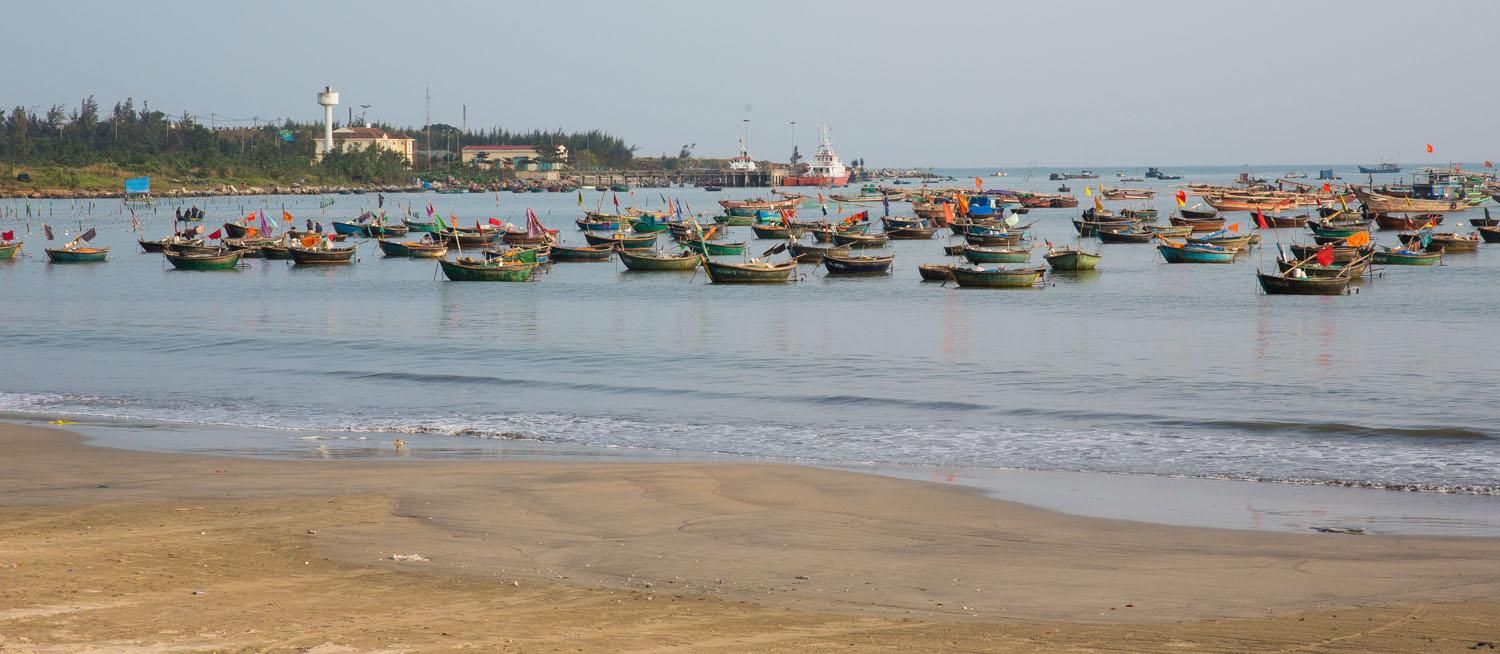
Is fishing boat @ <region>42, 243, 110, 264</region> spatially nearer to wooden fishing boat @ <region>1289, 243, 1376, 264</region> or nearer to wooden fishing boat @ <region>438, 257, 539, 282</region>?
wooden fishing boat @ <region>438, 257, 539, 282</region>

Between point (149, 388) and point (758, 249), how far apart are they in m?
51.4

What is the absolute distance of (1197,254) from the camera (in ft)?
193

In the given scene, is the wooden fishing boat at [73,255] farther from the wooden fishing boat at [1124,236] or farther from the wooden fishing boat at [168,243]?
the wooden fishing boat at [1124,236]

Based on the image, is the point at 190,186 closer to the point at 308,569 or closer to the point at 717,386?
the point at 717,386

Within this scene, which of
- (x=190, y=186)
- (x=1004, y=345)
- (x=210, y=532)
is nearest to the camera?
(x=210, y=532)

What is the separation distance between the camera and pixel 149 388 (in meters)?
24.6

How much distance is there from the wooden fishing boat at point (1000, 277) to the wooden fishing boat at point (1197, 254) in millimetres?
13969

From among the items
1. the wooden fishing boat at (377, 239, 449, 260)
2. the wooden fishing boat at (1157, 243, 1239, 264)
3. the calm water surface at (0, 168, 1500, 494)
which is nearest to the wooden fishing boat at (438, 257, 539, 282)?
the calm water surface at (0, 168, 1500, 494)

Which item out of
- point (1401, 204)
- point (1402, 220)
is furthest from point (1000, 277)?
point (1401, 204)

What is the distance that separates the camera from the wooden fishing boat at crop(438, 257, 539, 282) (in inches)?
2067

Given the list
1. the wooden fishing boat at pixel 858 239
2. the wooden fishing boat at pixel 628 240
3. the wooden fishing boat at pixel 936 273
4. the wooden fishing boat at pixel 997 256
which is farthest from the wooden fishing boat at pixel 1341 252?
the wooden fishing boat at pixel 628 240

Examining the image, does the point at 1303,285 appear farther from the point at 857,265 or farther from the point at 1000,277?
the point at 857,265

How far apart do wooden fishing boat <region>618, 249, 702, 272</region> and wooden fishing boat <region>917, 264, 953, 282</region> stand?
977 centimetres

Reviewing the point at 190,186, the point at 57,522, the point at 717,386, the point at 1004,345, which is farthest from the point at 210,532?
the point at 190,186
